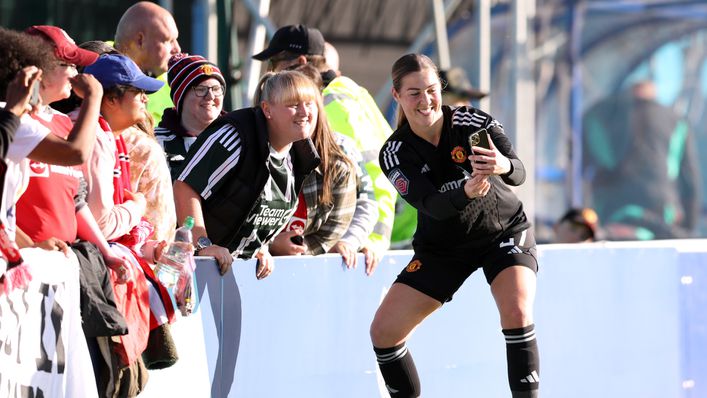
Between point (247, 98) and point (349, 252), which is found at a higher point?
point (247, 98)

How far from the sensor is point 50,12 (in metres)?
10.1

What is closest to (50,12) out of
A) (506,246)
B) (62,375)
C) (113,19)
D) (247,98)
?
(113,19)

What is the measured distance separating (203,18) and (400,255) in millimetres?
4335

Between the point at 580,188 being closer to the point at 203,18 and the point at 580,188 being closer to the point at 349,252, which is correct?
the point at 203,18

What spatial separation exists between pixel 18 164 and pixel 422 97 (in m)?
2.22

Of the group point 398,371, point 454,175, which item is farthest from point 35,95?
point 398,371

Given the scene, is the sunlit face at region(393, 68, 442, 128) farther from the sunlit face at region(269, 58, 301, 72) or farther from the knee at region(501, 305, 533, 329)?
the sunlit face at region(269, 58, 301, 72)

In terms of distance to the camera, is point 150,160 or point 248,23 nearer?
point 150,160

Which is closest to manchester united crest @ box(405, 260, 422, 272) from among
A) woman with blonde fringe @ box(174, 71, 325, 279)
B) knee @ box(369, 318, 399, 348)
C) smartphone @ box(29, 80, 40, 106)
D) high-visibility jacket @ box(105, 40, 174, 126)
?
knee @ box(369, 318, 399, 348)

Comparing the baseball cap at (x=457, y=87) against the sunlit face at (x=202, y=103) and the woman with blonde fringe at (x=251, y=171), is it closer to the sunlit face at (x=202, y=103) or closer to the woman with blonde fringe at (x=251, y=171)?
the sunlit face at (x=202, y=103)

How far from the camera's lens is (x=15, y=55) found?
4078 mm

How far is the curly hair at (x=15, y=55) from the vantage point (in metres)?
4.07

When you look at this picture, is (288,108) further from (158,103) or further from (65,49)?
(65,49)

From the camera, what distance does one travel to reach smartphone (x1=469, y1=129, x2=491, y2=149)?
5617 mm
